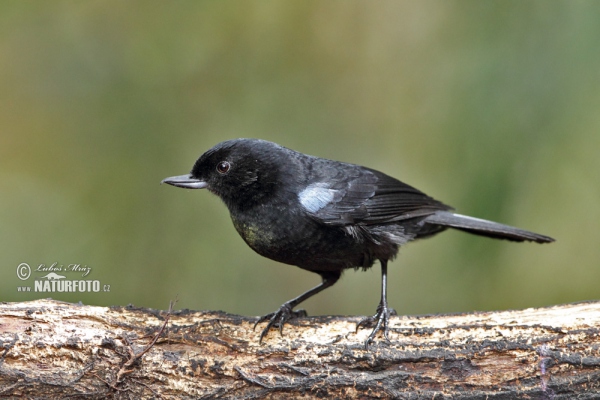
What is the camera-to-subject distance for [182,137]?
5895 mm

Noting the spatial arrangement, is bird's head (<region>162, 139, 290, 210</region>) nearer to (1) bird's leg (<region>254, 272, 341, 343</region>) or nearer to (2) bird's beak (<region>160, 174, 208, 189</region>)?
(2) bird's beak (<region>160, 174, 208, 189</region>)

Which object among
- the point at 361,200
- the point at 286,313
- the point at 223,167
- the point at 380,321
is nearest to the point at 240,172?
the point at 223,167

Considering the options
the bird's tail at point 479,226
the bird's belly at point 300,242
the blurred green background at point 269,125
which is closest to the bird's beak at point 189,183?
the bird's belly at point 300,242

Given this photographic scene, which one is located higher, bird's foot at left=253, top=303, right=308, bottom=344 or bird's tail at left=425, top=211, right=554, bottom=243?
bird's tail at left=425, top=211, right=554, bottom=243

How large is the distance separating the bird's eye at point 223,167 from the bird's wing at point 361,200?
21.8 inches

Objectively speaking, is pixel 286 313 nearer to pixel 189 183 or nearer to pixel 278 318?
pixel 278 318

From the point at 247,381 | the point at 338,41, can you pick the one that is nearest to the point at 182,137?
the point at 338,41

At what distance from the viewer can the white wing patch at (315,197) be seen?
13.7ft

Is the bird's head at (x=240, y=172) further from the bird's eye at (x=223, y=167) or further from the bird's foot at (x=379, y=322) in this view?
the bird's foot at (x=379, y=322)

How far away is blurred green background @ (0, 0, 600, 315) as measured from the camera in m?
5.28

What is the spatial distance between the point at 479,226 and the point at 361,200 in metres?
1.02

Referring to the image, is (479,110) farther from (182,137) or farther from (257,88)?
(182,137)

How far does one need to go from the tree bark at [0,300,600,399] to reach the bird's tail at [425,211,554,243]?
1108 millimetres

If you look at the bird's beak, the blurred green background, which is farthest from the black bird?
the blurred green background
